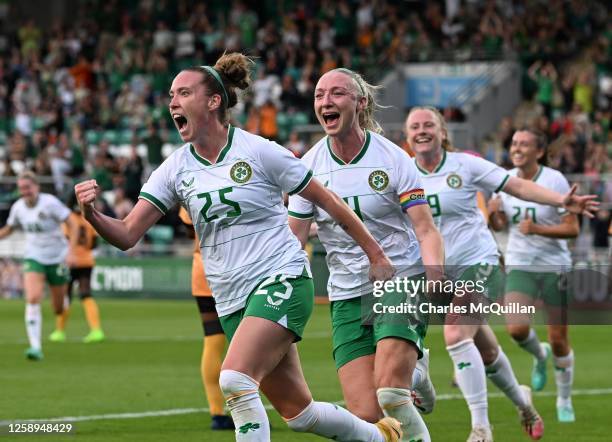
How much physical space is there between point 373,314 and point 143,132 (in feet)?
95.2

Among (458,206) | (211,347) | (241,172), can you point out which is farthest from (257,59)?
(241,172)

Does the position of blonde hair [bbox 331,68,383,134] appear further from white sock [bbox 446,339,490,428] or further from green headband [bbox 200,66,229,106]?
white sock [bbox 446,339,490,428]

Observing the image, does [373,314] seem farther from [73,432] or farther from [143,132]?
[143,132]

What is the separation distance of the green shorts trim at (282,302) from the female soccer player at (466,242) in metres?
2.84

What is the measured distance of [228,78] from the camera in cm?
795

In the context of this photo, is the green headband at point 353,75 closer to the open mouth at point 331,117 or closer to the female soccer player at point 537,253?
the open mouth at point 331,117

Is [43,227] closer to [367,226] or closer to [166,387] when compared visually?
[166,387]

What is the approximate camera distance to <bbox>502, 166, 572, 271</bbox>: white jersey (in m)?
12.6

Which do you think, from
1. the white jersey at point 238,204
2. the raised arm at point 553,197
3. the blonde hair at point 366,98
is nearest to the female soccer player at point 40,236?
the raised arm at point 553,197

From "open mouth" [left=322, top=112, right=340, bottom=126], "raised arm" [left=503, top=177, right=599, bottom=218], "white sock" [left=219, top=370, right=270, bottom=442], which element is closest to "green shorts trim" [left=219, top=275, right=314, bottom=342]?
"white sock" [left=219, top=370, right=270, bottom=442]

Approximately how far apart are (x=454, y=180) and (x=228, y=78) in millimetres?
3168

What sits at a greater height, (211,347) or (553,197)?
(553,197)

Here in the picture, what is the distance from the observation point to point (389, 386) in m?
7.91

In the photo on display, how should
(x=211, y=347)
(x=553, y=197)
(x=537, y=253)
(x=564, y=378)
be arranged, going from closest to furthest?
(x=553, y=197) → (x=211, y=347) → (x=564, y=378) → (x=537, y=253)
